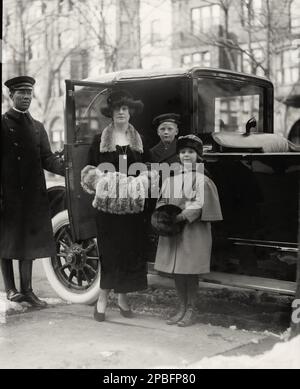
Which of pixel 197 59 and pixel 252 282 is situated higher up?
pixel 197 59

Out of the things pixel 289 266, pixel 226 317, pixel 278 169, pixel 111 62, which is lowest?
pixel 226 317

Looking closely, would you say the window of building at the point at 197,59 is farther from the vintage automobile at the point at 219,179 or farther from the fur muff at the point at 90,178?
the fur muff at the point at 90,178

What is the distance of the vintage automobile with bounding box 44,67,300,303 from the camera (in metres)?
4.70

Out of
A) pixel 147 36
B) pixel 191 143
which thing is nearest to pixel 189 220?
pixel 191 143

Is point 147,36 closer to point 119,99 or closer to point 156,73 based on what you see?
point 156,73

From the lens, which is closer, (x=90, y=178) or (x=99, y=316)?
(x=90, y=178)

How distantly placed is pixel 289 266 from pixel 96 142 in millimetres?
1821

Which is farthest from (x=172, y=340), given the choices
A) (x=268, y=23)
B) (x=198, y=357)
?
(x=268, y=23)

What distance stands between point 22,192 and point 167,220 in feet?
5.04

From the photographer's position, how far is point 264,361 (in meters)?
3.62

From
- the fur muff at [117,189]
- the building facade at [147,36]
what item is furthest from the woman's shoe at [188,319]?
the building facade at [147,36]
